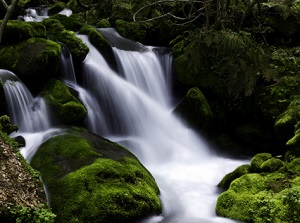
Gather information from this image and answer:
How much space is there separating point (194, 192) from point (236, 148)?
3475 mm

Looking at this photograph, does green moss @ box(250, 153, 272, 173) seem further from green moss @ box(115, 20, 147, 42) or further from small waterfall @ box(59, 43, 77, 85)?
green moss @ box(115, 20, 147, 42)

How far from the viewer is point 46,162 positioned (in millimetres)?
5508

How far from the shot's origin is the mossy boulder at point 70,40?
973 cm

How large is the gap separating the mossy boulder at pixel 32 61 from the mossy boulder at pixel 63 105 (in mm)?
389

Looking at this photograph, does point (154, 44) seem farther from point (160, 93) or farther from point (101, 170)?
point (101, 170)

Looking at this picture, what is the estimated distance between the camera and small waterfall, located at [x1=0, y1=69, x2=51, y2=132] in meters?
7.35

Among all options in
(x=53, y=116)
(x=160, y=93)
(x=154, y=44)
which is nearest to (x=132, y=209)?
(x=53, y=116)

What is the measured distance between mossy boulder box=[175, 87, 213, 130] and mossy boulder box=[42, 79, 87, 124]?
3.46m

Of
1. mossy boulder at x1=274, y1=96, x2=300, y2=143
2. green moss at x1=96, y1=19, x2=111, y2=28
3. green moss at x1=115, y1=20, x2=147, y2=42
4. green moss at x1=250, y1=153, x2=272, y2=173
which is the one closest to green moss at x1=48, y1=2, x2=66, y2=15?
green moss at x1=96, y1=19, x2=111, y2=28

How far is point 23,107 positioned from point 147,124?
382cm

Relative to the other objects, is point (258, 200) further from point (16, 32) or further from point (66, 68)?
point (16, 32)

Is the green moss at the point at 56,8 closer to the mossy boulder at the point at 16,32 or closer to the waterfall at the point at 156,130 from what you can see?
the waterfall at the point at 156,130

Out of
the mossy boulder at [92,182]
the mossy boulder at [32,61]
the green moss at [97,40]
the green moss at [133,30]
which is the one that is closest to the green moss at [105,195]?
the mossy boulder at [92,182]

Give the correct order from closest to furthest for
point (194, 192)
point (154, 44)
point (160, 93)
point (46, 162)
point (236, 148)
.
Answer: point (46, 162)
point (194, 192)
point (236, 148)
point (160, 93)
point (154, 44)
